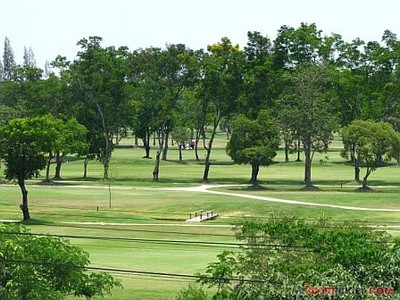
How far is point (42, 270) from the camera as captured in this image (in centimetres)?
2625

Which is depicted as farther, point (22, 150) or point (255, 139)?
point (255, 139)

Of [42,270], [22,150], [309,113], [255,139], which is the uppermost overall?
[309,113]

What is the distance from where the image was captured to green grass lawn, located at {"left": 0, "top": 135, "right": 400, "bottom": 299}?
3962cm

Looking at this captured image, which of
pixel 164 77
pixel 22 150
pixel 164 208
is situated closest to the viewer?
pixel 22 150

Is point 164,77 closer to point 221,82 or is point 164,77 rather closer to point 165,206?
point 221,82

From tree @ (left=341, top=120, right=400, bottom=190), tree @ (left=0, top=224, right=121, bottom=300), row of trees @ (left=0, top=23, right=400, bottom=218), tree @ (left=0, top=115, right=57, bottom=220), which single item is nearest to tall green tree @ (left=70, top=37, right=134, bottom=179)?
row of trees @ (left=0, top=23, right=400, bottom=218)

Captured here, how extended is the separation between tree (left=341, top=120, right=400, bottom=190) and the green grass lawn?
2.96 meters

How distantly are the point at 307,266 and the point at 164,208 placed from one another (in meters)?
46.4

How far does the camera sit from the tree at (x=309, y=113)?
89312 millimetres

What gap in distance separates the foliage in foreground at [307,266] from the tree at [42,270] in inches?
154

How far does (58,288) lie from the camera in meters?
26.2

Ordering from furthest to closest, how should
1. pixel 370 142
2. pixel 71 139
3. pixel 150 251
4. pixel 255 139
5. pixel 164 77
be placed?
pixel 164 77
pixel 71 139
pixel 255 139
pixel 370 142
pixel 150 251

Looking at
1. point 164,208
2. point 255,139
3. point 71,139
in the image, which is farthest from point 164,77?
point 164,208

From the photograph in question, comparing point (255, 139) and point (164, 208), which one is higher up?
point (255, 139)
